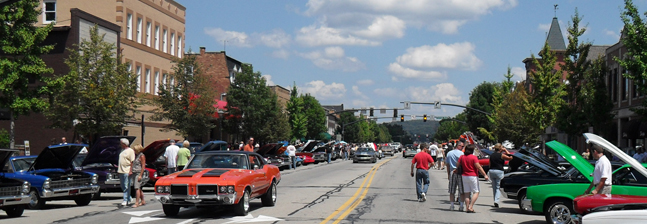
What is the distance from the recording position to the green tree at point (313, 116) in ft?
307

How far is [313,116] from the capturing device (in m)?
93.4

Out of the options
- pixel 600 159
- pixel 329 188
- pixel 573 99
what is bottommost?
pixel 329 188

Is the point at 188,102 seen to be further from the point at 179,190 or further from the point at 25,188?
the point at 179,190

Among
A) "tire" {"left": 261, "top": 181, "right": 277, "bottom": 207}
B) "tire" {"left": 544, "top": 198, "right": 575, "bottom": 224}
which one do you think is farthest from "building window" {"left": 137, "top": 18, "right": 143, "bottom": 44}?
"tire" {"left": 544, "top": 198, "right": 575, "bottom": 224}

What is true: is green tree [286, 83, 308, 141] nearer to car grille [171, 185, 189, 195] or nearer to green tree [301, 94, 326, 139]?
green tree [301, 94, 326, 139]

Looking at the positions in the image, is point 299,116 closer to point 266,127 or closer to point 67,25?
point 266,127

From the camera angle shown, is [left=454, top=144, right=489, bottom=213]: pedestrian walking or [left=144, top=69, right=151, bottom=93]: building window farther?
[left=144, top=69, right=151, bottom=93]: building window

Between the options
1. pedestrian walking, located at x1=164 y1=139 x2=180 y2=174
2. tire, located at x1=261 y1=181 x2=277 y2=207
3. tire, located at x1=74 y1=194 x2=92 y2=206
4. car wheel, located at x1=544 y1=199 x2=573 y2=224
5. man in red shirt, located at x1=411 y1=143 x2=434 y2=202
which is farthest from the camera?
pedestrian walking, located at x1=164 y1=139 x2=180 y2=174

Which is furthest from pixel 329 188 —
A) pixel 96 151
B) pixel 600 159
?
pixel 600 159

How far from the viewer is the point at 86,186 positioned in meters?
16.3

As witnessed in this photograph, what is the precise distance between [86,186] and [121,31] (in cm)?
2565

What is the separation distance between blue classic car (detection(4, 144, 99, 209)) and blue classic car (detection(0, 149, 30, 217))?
1.80ft

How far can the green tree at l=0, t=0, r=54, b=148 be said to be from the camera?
82.0 ft

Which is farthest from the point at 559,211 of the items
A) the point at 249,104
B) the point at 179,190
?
the point at 249,104
